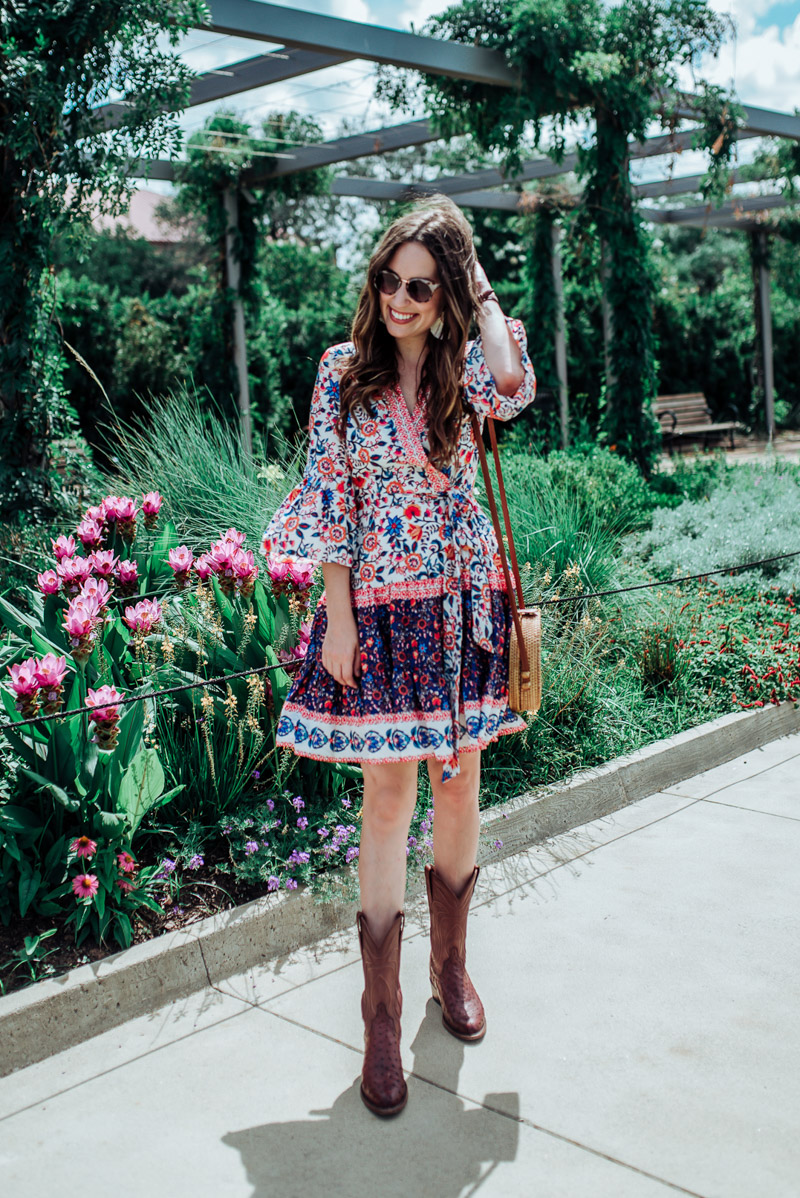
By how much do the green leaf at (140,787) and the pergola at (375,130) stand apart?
1.51 meters

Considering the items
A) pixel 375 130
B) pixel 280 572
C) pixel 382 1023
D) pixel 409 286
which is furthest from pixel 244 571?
pixel 375 130

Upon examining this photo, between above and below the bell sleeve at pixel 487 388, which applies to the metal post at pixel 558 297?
above

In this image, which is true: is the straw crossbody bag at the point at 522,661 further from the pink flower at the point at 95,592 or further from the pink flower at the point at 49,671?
the pink flower at the point at 95,592

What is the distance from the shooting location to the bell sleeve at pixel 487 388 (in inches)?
85.6

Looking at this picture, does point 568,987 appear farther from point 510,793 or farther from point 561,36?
point 561,36

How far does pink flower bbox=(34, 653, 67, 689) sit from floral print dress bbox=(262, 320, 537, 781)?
74cm

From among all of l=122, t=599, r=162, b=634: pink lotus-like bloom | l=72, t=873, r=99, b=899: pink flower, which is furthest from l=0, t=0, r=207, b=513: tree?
l=72, t=873, r=99, b=899: pink flower

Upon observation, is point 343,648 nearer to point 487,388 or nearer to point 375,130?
point 487,388

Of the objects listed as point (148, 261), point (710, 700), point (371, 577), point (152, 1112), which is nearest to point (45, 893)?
point (152, 1112)

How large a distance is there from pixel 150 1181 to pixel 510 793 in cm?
187

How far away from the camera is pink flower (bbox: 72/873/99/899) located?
95.1 inches

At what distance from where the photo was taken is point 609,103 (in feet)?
27.9

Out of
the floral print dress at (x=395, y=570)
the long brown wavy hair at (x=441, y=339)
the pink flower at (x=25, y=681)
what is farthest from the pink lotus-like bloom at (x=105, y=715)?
the long brown wavy hair at (x=441, y=339)

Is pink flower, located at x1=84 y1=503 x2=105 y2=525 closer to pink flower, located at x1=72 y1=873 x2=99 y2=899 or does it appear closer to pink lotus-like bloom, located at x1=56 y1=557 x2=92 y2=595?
pink lotus-like bloom, located at x1=56 y1=557 x2=92 y2=595
